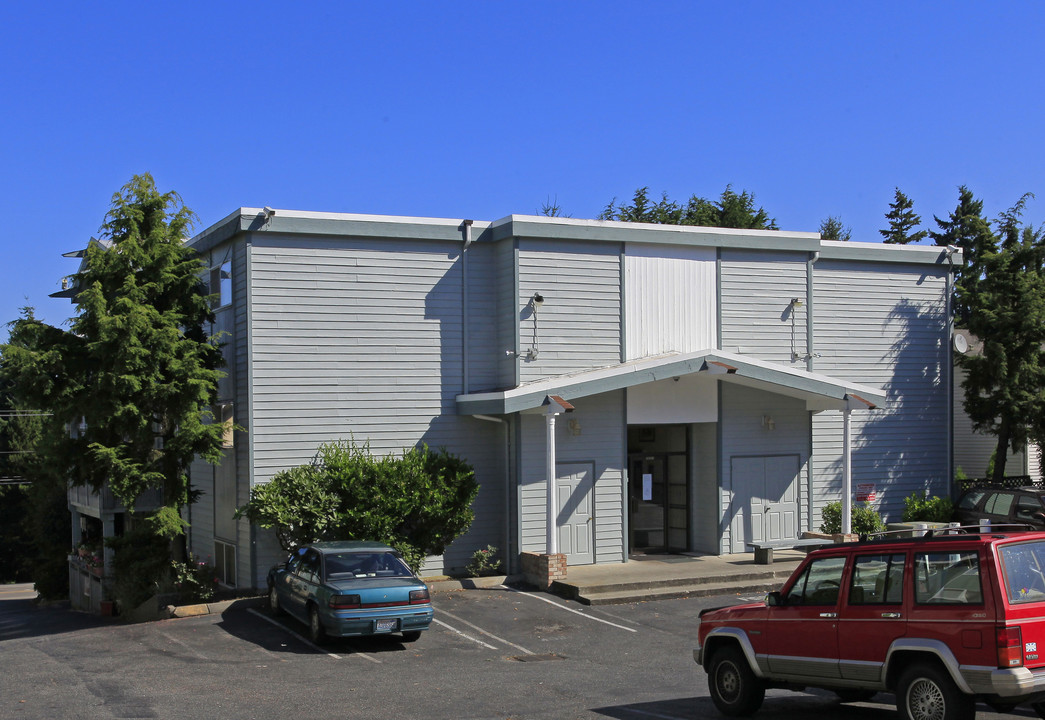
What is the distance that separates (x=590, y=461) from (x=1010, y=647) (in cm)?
1238

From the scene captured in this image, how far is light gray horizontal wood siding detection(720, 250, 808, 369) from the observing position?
21.5 metres

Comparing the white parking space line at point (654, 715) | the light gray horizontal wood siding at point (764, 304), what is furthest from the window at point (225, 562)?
the white parking space line at point (654, 715)

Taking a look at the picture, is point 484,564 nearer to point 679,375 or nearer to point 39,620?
point 679,375

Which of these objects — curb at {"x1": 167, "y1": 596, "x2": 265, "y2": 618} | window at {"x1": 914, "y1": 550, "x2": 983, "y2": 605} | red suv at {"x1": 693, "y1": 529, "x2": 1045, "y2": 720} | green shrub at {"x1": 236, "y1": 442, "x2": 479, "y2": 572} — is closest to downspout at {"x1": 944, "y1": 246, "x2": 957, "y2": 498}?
green shrub at {"x1": 236, "y1": 442, "x2": 479, "y2": 572}

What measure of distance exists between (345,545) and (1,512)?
46.7 metres

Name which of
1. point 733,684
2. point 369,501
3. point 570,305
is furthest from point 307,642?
point 570,305

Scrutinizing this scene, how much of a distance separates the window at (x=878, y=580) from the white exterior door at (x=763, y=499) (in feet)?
39.2

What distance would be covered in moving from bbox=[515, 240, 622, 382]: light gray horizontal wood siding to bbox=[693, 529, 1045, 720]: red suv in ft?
32.1

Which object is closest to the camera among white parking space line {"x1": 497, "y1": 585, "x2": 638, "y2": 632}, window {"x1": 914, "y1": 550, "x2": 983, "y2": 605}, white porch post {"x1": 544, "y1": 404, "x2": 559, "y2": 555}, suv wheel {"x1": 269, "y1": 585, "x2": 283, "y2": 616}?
window {"x1": 914, "y1": 550, "x2": 983, "y2": 605}

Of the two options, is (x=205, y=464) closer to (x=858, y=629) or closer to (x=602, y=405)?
(x=602, y=405)

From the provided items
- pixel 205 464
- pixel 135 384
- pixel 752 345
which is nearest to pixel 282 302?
pixel 135 384

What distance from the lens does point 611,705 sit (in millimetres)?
11039

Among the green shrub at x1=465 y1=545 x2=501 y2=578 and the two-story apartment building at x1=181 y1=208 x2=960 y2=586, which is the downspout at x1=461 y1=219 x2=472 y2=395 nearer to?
the two-story apartment building at x1=181 y1=208 x2=960 y2=586

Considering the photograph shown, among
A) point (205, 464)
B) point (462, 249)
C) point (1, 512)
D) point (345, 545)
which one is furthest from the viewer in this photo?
point (1, 512)
